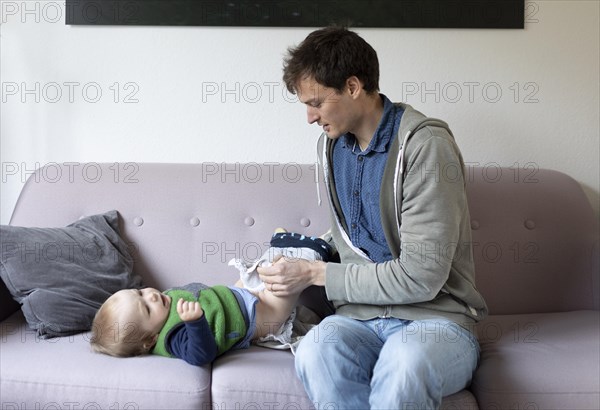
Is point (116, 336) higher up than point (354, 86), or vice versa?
point (354, 86)

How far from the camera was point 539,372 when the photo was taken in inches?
71.3

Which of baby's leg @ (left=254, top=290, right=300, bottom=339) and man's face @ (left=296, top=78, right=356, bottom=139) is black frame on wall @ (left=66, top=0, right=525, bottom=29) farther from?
baby's leg @ (left=254, top=290, right=300, bottom=339)

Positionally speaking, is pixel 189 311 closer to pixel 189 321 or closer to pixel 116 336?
pixel 189 321

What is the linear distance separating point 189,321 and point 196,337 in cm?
4

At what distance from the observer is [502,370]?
1.83m

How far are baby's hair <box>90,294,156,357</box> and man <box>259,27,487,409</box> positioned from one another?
1.18ft

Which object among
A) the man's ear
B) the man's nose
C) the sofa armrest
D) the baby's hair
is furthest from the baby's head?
the man's ear

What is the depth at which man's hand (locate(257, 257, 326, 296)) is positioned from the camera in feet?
6.34

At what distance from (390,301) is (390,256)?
0.16 m

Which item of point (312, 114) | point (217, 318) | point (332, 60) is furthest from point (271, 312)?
point (332, 60)

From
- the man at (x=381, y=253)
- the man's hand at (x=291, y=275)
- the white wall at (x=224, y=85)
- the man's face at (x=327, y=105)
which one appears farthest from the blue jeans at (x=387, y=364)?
the white wall at (x=224, y=85)

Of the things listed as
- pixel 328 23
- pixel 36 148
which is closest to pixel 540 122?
pixel 328 23

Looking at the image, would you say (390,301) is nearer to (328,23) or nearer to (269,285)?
(269,285)

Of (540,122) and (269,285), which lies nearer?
(269,285)
